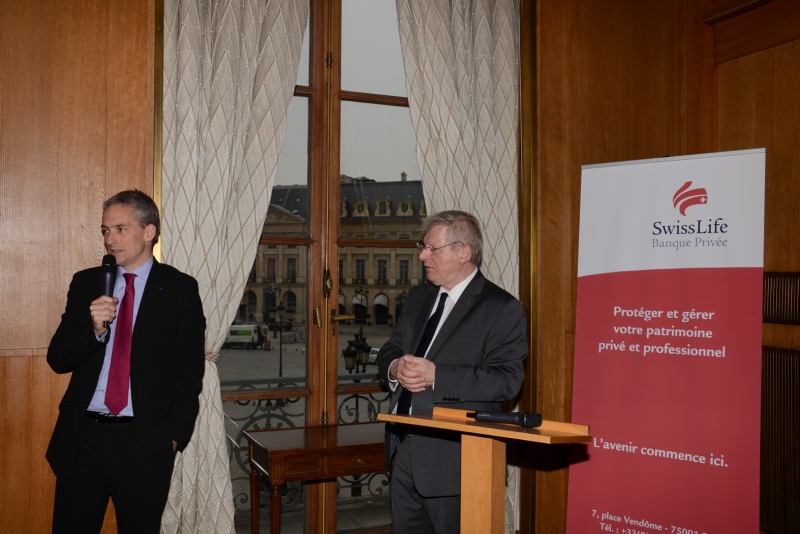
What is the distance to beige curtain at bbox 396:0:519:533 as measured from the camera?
418 cm

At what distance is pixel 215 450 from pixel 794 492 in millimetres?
3055

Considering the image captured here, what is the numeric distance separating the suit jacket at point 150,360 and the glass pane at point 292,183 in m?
1.14

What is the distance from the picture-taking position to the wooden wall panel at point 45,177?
3.21m

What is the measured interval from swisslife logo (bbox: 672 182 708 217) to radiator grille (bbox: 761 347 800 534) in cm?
105

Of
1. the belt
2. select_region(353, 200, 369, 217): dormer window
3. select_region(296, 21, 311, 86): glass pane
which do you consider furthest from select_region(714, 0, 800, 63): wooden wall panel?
the belt

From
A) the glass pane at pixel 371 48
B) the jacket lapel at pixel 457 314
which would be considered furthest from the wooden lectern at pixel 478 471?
the glass pane at pixel 371 48

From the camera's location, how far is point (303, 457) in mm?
3420

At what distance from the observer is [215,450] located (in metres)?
3.59

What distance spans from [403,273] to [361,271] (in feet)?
0.92

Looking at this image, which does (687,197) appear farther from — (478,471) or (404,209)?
(478,471)

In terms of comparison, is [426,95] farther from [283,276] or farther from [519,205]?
[283,276]

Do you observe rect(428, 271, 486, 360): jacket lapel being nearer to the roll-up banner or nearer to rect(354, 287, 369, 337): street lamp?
the roll-up banner

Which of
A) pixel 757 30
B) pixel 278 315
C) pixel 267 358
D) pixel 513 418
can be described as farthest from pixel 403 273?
pixel 757 30

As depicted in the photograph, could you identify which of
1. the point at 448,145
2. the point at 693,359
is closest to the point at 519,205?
the point at 448,145
